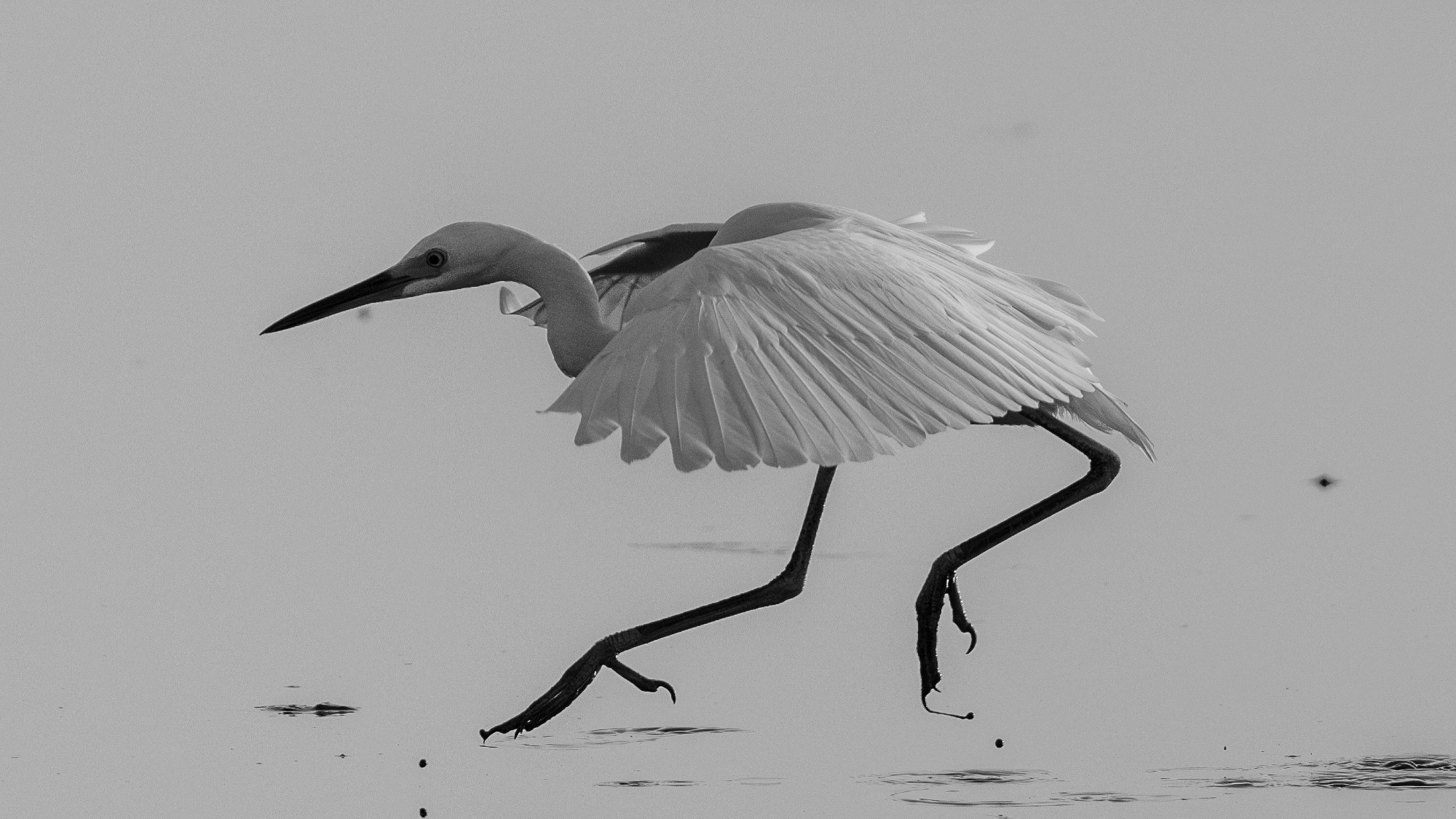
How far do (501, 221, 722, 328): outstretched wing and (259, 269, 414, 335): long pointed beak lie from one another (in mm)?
361

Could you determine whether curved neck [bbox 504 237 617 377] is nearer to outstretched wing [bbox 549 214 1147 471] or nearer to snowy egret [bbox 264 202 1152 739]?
snowy egret [bbox 264 202 1152 739]

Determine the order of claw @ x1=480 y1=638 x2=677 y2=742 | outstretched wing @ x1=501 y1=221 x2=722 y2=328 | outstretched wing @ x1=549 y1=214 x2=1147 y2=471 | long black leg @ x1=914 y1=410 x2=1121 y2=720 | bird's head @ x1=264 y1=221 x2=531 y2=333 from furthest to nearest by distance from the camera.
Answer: outstretched wing @ x1=501 y1=221 x2=722 y2=328 → long black leg @ x1=914 y1=410 x2=1121 y2=720 → bird's head @ x1=264 y1=221 x2=531 y2=333 → claw @ x1=480 y1=638 x2=677 y2=742 → outstretched wing @ x1=549 y1=214 x2=1147 y2=471

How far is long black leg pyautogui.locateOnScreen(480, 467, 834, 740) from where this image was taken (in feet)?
14.1

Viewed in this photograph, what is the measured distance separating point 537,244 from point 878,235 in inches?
29.3

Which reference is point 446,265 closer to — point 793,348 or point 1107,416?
point 793,348

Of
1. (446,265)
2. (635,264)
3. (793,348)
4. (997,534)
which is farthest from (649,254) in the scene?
(793,348)

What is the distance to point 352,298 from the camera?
4.64 metres

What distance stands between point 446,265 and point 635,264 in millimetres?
709

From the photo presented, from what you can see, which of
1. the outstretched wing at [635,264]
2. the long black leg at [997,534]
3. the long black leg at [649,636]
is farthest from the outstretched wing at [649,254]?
the long black leg at [649,636]

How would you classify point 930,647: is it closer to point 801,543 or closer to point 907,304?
point 801,543

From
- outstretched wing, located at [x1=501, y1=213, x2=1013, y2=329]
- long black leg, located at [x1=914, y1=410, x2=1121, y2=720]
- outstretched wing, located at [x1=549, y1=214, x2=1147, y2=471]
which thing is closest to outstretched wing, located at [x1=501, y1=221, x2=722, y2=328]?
outstretched wing, located at [x1=501, y1=213, x2=1013, y2=329]

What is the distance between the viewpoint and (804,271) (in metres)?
3.91

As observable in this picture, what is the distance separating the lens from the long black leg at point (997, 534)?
467 centimetres

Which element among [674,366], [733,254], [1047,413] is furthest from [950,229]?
[674,366]
